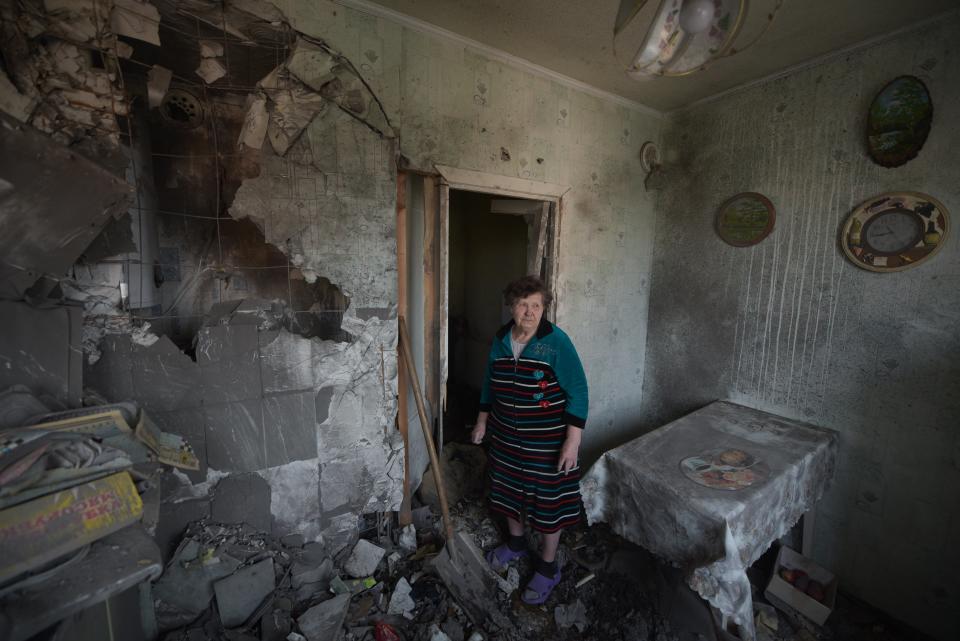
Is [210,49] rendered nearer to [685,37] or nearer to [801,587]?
[685,37]

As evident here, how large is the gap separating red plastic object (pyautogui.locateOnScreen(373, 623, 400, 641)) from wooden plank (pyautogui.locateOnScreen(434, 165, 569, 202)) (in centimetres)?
240

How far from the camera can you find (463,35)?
2.21 m

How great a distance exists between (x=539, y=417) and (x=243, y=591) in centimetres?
168

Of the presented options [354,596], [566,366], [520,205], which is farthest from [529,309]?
[354,596]

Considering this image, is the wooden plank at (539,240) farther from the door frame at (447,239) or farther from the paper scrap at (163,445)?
the paper scrap at (163,445)

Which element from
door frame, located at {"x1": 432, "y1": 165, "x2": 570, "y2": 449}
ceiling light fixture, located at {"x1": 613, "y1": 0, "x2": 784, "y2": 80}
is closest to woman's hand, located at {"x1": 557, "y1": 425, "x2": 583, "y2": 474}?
door frame, located at {"x1": 432, "y1": 165, "x2": 570, "y2": 449}

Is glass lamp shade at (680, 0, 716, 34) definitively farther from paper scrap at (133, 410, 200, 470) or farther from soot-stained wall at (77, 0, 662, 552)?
paper scrap at (133, 410, 200, 470)

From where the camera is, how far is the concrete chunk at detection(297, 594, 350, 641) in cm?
179

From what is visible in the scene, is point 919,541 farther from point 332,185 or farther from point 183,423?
point 183,423

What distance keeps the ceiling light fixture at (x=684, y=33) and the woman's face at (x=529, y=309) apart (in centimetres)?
108

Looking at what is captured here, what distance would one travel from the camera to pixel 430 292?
2506 mm

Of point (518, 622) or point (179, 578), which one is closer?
point (179, 578)

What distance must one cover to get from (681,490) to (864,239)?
190 cm

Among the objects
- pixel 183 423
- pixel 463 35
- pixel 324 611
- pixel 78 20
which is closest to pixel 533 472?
pixel 324 611
